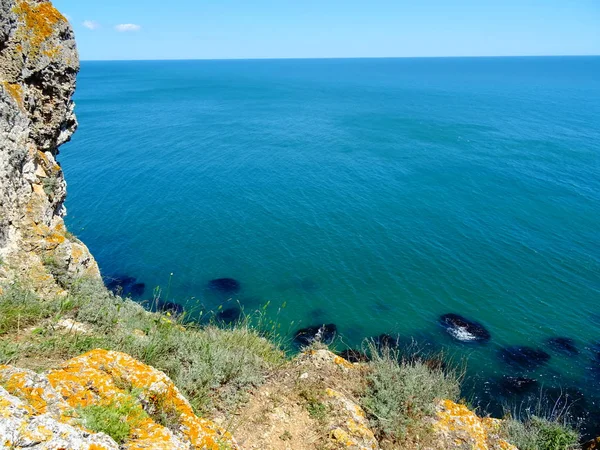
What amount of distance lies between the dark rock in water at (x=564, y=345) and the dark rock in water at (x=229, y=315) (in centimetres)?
1811

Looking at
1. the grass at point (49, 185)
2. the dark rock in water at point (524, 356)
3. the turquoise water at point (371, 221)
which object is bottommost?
the dark rock in water at point (524, 356)

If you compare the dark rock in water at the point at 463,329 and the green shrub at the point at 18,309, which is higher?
the green shrub at the point at 18,309

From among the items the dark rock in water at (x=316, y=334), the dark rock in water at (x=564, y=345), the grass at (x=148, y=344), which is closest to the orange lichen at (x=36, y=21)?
the grass at (x=148, y=344)

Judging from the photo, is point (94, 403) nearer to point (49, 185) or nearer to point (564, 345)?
point (49, 185)

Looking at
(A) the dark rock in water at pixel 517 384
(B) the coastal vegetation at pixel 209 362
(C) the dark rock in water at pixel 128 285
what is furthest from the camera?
(C) the dark rock in water at pixel 128 285

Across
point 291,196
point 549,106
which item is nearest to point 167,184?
point 291,196

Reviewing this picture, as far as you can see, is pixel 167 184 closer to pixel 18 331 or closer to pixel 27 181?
pixel 27 181

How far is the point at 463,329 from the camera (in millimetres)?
24672

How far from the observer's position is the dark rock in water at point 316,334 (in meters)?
23.3

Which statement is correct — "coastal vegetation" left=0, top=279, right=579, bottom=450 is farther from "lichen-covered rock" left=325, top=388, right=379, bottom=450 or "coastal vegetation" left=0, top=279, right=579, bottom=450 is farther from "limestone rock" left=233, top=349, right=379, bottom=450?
"lichen-covered rock" left=325, top=388, right=379, bottom=450

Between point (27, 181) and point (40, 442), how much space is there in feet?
35.5

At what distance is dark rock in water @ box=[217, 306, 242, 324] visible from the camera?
82.5 feet

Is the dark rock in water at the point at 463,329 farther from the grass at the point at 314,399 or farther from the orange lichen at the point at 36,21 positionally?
the orange lichen at the point at 36,21

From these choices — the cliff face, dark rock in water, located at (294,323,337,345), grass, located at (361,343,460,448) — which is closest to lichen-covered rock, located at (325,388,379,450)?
grass, located at (361,343,460,448)
